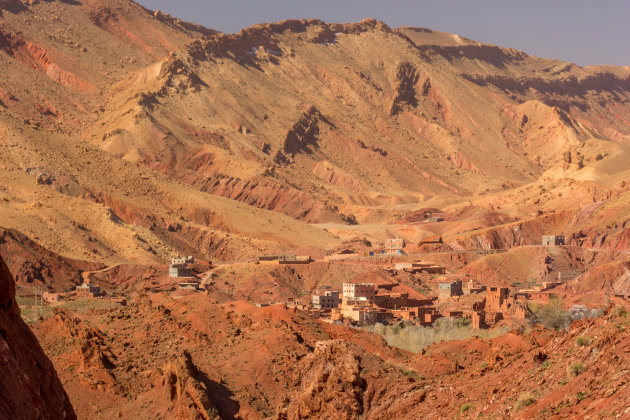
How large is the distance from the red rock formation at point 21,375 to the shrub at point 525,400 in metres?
8.41

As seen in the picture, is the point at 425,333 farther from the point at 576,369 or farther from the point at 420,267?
the point at 576,369

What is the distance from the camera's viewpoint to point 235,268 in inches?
4683

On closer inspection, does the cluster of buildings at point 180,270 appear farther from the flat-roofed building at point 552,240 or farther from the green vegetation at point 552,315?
the flat-roofed building at point 552,240

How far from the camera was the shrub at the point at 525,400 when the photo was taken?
2338cm

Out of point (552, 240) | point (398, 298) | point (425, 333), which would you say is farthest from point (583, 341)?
point (552, 240)

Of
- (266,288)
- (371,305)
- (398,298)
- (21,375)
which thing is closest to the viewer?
(21,375)

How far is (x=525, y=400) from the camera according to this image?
23469mm

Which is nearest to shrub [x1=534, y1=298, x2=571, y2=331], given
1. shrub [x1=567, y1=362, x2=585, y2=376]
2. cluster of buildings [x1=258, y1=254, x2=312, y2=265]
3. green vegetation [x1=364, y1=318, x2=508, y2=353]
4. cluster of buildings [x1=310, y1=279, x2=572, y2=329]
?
cluster of buildings [x1=310, y1=279, x2=572, y2=329]

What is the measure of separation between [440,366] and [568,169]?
149265 mm

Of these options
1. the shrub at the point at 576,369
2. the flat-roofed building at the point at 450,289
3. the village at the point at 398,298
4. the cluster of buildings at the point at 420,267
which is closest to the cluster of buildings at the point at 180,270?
the village at the point at 398,298

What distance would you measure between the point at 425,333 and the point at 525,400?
5213 centimetres

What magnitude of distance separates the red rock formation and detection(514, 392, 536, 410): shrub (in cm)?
841

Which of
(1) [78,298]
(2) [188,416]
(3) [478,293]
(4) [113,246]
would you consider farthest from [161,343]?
(4) [113,246]

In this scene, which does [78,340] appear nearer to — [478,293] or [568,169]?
[478,293]
